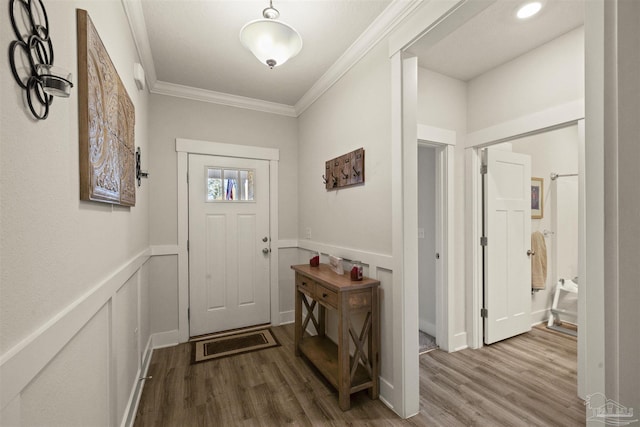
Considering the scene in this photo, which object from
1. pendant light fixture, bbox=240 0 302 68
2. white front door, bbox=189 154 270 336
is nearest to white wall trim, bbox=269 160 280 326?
white front door, bbox=189 154 270 336

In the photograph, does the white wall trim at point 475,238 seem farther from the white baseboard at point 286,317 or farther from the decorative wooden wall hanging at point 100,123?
the decorative wooden wall hanging at point 100,123

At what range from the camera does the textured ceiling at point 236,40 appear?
1.78 metres

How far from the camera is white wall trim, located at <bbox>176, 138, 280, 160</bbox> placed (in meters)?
2.90

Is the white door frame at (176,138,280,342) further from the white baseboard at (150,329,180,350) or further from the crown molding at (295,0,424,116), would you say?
the crown molding at (295,0,424,116)

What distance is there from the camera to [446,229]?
2672mm

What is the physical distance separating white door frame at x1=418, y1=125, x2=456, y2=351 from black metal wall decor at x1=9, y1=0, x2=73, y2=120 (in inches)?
99.6

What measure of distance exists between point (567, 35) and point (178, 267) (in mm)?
3914

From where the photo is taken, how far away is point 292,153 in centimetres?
345

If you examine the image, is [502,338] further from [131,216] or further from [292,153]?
[131,216]

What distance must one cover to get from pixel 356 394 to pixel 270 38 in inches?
93.9

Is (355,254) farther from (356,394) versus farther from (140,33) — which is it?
Answer: (140,33)

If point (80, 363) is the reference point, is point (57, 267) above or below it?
above

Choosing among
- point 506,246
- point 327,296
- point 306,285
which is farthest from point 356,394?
point 506,246

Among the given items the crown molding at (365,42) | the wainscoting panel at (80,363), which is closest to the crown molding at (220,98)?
the crown molding at (365,42)
